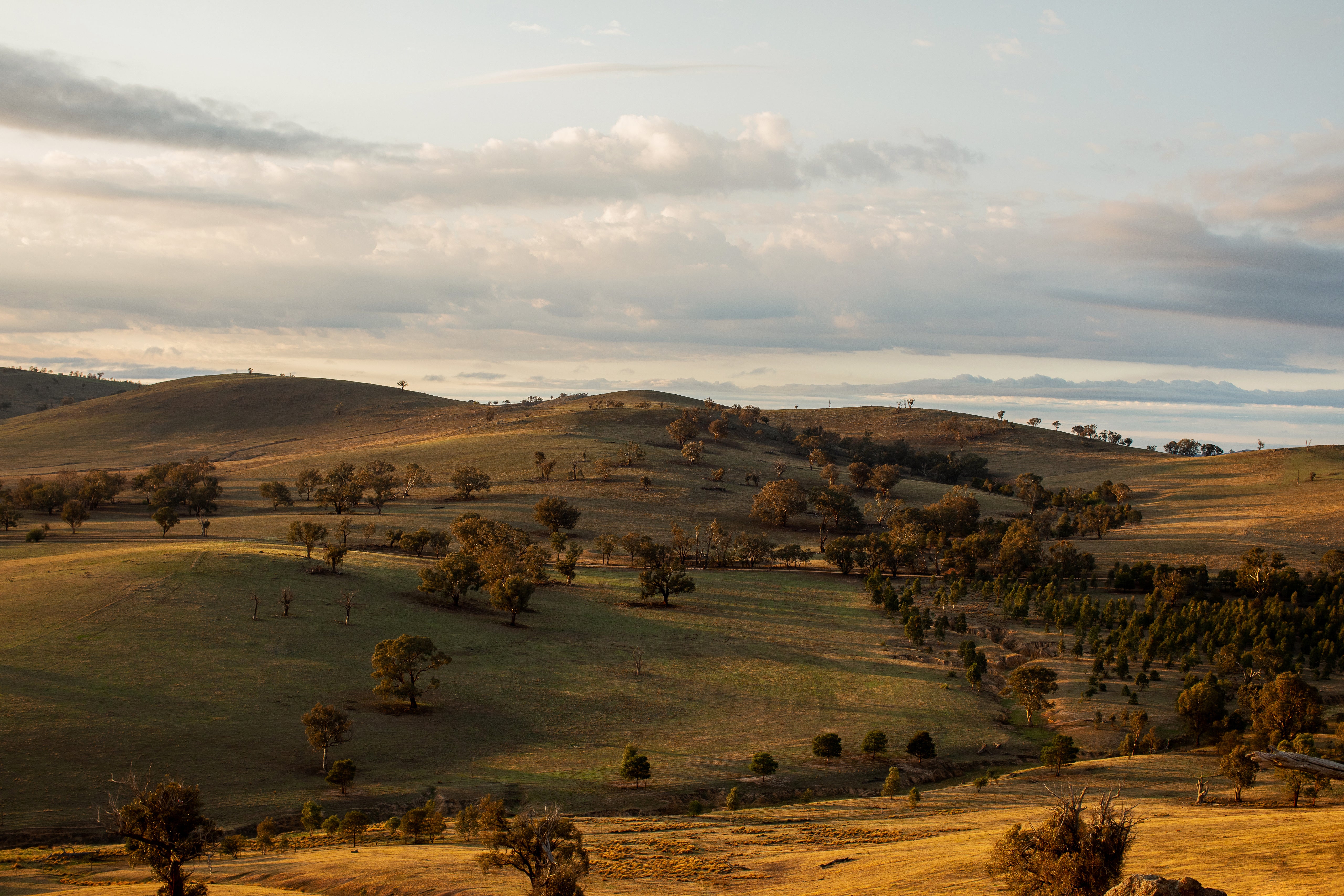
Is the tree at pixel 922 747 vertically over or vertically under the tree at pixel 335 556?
under

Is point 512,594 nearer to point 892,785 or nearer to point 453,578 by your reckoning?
point 453,578

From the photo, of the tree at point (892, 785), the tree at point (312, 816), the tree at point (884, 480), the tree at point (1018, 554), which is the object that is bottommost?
the tree at point (892, 785)

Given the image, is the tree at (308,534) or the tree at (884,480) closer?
the tree at (308,534)

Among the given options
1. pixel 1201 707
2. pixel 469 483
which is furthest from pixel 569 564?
pixel 1201 707

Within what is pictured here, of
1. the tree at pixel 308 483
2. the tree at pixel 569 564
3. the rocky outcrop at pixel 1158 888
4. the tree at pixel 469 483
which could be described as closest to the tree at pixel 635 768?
the rocky outcrop at pixel 1158 888

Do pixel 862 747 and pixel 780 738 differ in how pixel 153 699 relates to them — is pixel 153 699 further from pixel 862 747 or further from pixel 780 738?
pixel 862 747

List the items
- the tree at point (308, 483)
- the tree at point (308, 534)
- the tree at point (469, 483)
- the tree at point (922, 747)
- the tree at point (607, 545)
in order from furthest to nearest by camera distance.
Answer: the tree at point (469, 483), the tree at point (308, 483), the tree at point (607, 545), the tree at point (308, 534), the tree at point (922, 747)

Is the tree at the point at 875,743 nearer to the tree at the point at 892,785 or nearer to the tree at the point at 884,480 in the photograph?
the tree at the point at 892,785
